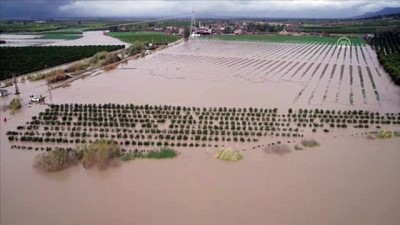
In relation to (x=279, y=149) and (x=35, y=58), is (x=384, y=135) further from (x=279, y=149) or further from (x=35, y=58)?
(x=35, y=58)

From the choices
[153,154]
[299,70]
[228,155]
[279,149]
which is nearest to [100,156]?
[153,154]

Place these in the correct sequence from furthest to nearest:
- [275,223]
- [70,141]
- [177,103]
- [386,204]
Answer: [177,103]
[70,141]
[386,204]
[275,223]

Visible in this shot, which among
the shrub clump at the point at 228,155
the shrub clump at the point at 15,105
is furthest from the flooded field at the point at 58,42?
the shrub clump at the point at 228,155

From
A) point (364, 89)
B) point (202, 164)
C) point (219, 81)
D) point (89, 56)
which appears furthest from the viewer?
point (89, 56)

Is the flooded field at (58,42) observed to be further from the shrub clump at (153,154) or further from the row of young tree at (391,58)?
the shrub clump at (153,154)

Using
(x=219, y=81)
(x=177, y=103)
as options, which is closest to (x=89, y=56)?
(x=219, y=81)

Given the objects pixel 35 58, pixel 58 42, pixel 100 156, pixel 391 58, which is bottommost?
pixel 58 42

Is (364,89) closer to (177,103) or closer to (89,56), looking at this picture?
(177,103)
